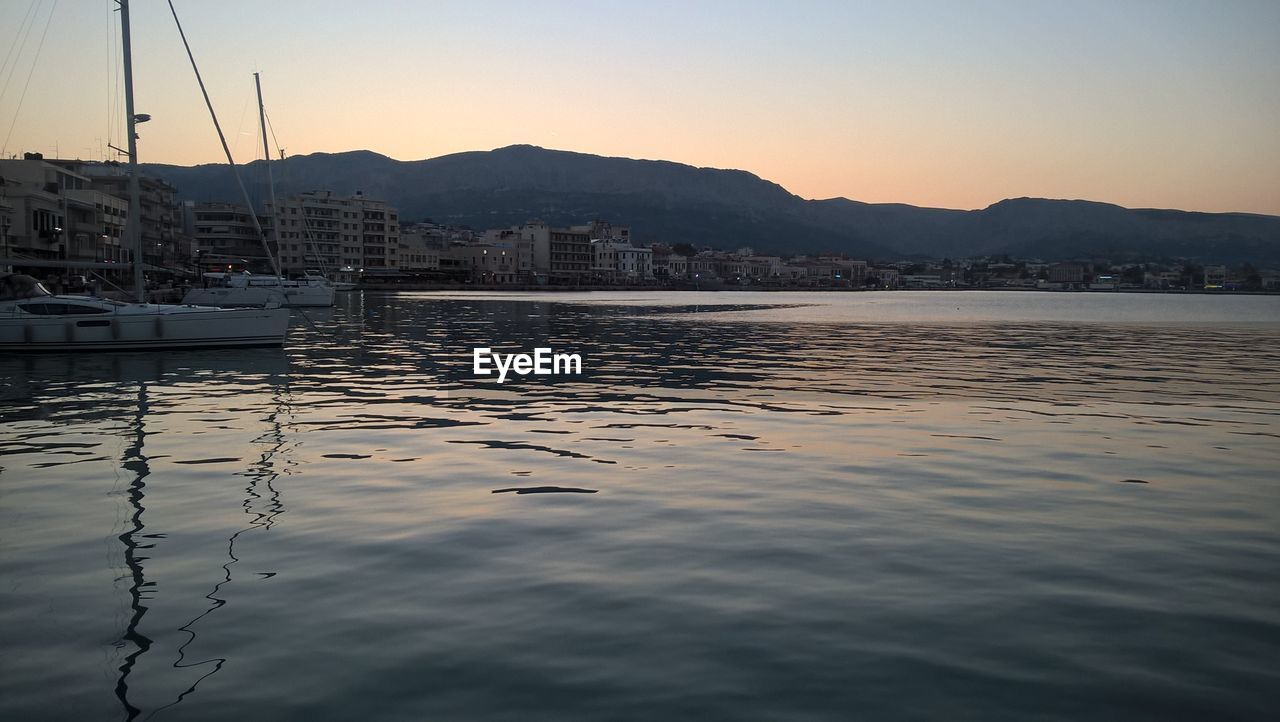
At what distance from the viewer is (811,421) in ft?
67.4

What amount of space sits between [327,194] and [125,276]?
96.7m

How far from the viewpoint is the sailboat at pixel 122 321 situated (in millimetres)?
35375

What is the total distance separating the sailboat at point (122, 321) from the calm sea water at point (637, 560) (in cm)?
1349

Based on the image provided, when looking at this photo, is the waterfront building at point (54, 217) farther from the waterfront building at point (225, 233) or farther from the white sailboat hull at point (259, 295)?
the waterfront building at point (225, 233)

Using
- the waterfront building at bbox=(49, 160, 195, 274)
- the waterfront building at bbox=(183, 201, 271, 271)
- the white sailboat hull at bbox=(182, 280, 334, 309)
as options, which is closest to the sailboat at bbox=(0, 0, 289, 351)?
the white sailboat hull at bbox=(182, 280, 334, 309)

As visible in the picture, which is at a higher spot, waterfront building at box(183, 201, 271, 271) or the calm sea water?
waterfront building at box(183, 201, 271, 271)

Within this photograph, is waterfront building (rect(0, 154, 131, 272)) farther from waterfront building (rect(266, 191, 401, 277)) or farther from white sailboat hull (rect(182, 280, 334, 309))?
waterfront building (rect(266, 191, 401, 277))

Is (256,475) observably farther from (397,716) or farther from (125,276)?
(125,276)

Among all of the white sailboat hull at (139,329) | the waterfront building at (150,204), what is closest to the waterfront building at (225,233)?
the waterfront building at (150,204)

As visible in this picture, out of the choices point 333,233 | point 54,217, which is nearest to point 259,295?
point 54,217

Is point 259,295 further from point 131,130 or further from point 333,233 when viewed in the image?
point 333,233

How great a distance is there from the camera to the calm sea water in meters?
6.66

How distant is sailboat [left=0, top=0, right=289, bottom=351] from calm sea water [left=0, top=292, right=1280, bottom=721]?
13.5 metres

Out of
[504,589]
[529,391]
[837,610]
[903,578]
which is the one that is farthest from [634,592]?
[529,391]
